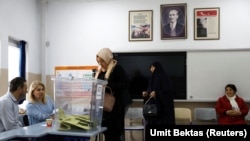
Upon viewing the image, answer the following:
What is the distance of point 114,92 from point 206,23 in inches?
129

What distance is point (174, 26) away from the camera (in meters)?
5.75

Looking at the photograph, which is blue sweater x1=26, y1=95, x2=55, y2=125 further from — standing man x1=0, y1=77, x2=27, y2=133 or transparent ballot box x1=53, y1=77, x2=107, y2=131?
transparent ballot box x1=53, y1=77, x2=107, y2=131

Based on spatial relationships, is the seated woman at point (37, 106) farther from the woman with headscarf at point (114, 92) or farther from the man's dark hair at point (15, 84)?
the woman with headscarf at point (114, 92)

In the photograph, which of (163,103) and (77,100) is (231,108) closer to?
(163,103)

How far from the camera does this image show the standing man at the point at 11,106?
3248 millimetres

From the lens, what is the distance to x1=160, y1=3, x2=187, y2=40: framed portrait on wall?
5.71m

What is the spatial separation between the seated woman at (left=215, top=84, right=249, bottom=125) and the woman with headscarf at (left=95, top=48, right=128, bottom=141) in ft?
9.04

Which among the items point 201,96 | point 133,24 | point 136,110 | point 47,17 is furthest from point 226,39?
point 47,17

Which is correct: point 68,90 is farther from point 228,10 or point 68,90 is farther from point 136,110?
point 228,10

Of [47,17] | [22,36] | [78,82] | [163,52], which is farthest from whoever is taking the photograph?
[47,17]

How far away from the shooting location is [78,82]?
264 cm

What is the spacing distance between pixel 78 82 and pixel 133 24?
3.44 meters

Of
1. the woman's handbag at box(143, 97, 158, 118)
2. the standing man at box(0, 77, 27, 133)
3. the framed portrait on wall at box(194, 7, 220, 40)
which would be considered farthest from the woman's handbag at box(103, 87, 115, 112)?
the framed portrait on wall at box(194, 7, 220, 40)

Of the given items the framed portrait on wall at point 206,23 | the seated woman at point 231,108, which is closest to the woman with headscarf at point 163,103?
the seated woman at point 231,108
